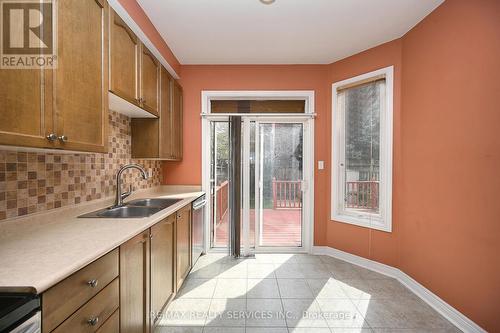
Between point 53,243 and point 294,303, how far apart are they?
74.8 inches

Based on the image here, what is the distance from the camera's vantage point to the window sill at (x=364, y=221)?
8.55 feet

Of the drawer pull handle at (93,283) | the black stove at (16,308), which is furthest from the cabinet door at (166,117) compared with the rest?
the black stove at (16,308)

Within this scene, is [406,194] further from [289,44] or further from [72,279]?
[72,279]

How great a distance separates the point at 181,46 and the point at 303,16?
1.46 meters

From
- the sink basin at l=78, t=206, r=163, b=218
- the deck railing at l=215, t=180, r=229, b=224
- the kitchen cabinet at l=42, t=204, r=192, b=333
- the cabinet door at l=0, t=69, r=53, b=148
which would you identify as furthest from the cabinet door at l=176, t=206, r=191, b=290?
the cabinet door at l=0, t=69, r=53, b=148

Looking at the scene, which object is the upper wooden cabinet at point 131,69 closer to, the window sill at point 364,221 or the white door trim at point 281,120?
the white door trim at point 281,120

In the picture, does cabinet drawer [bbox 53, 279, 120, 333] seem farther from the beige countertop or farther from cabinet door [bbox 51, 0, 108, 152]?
cabinet door [bbox 51, 0, 108, 152]

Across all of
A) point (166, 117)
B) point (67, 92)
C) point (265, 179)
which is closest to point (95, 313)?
point (67, 92)

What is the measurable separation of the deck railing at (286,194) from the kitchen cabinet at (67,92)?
2.29 m

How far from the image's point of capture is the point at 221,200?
10.9 feet

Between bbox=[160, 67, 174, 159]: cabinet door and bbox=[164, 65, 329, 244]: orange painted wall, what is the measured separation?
452mm

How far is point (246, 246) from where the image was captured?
3.13 metres

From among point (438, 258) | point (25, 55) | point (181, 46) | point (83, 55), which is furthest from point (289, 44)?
point (438, 258)

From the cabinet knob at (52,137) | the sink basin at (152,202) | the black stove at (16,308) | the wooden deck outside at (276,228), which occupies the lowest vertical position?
the wooden deck outside at (276,228)
